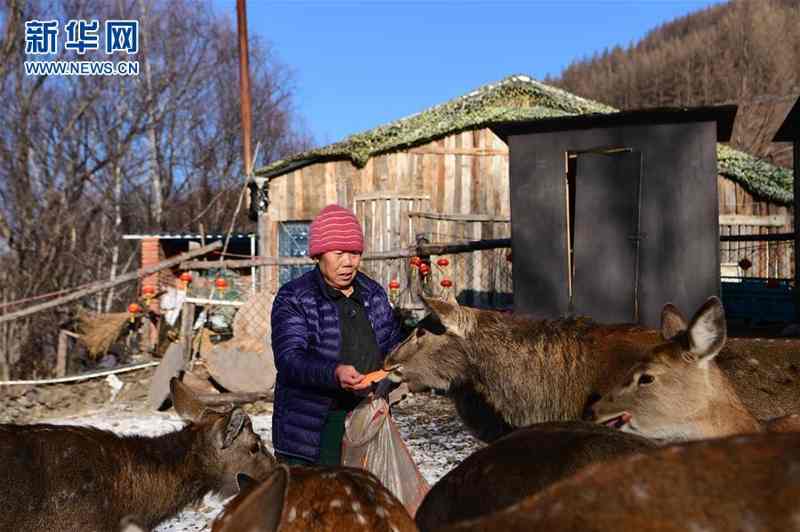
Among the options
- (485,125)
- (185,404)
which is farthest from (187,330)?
(485,125)

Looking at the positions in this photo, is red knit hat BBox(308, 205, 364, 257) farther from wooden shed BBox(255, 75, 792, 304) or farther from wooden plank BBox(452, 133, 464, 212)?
wooden plank BBox(452, 133, 464, 212)

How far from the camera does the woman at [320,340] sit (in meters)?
4.48

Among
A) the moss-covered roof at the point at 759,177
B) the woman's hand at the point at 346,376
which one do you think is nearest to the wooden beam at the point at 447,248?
the moss-covered roof at the point at 759,177

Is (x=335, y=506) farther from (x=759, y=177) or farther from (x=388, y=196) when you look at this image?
(x=759, y=177)

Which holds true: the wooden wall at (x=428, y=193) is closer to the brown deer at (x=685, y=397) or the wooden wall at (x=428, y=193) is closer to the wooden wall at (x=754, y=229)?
the wooden wall at (x=754, y=229)

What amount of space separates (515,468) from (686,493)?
4.76ft

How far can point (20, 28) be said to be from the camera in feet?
72.6

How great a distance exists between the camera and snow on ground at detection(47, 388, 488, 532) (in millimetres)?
7555

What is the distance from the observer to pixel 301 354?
→ 14.5ft

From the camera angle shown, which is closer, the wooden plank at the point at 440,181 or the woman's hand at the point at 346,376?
the woman's hand at the point at 346,376

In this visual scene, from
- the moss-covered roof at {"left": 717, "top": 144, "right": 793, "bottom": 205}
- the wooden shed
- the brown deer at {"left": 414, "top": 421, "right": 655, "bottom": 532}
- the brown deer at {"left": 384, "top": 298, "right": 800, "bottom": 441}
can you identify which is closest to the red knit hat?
the brown deer at {"left": 384, "top": 298, "right": 800, "bottom": 441}

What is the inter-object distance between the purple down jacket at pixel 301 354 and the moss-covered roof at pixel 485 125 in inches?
537

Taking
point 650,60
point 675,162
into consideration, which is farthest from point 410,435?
point 650,60

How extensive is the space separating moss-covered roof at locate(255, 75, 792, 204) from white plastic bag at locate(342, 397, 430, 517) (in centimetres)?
1377
